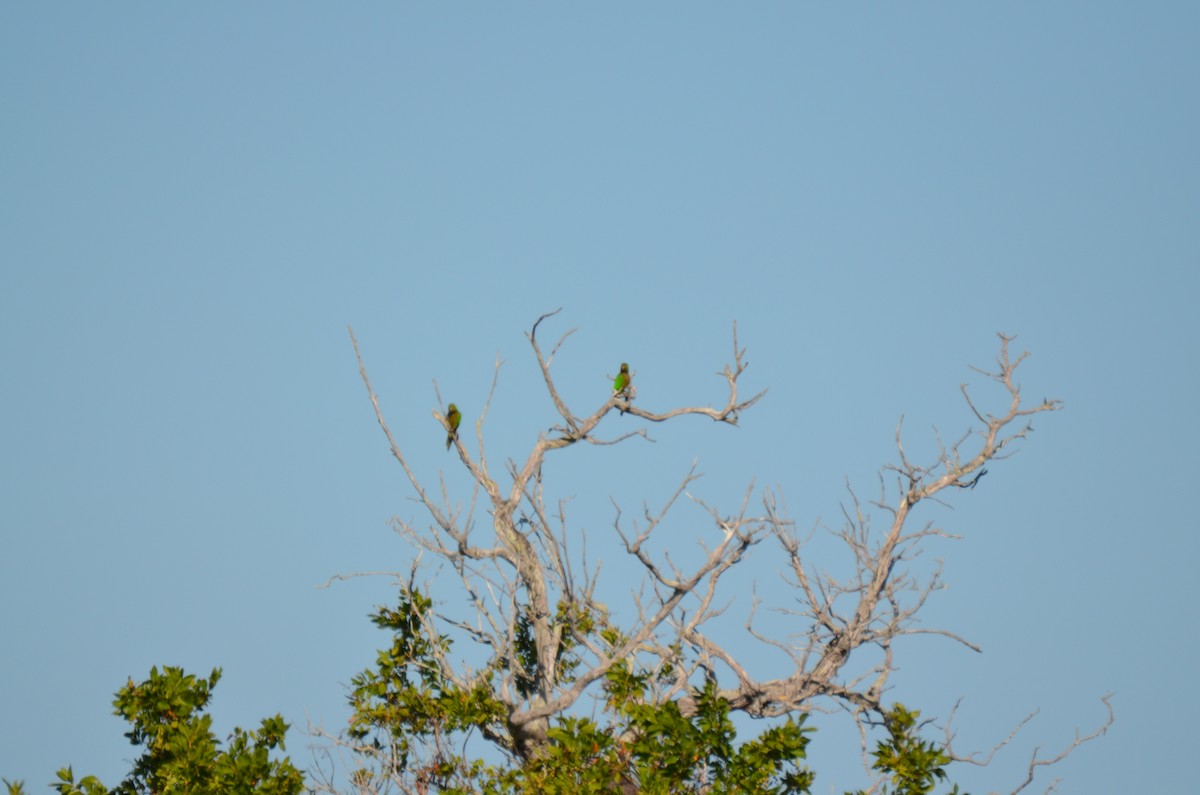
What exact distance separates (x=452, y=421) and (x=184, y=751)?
3652mm

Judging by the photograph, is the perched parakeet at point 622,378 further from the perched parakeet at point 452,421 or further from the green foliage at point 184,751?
the green foliage at point 184,751

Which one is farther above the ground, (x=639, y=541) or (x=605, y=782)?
(x=639, y=541)

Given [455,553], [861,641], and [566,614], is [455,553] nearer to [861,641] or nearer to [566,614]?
[566,614]

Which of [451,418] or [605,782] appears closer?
[605,782]

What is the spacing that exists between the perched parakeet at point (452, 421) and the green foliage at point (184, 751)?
2931mm

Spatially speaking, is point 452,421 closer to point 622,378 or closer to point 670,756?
point 622,378

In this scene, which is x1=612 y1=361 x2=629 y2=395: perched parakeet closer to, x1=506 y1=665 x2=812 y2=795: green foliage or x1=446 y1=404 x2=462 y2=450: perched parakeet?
x1=446 y1=404 x2=462 y2=450: perched parakeet

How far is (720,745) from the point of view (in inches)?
350

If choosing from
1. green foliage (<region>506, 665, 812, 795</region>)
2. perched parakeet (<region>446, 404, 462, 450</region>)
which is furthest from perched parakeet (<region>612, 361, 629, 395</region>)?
green foliage (<region>506, 665, 812, 795</region>)

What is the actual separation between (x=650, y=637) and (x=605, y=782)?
220 centimetres

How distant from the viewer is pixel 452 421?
1214 cm

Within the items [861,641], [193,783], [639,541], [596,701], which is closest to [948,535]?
[861,641]

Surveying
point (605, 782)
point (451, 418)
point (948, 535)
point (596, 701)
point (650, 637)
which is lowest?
point (605, 782)

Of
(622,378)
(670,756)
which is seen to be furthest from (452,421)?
(670,756)
